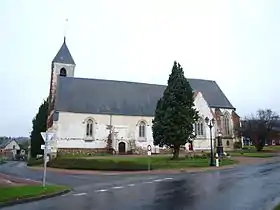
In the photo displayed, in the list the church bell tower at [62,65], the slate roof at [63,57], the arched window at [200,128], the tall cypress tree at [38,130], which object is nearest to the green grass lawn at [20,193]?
the arched window at [200,128]

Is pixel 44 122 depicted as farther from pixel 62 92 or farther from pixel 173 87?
pixel 173 87

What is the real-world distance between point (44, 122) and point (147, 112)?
842 inches

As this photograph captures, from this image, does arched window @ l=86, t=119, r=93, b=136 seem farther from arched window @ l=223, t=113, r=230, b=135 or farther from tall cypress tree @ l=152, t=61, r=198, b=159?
Answer: arched window @ l=223, t=113, r=230, b=135

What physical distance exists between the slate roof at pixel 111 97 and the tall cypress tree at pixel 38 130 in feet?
36.2

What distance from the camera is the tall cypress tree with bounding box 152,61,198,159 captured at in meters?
36.1

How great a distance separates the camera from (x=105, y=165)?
33.5 metres

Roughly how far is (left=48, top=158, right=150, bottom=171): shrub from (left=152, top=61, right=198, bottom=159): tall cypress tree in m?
5.36

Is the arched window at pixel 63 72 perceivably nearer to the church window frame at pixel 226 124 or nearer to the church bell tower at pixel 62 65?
the church bell tower at pixel 62 65

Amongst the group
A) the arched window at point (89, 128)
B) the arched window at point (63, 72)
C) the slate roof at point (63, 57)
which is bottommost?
the arched window at point (89, 128)

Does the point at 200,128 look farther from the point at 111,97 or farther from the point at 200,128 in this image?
the point at 111,97

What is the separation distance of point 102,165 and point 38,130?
36.1 m

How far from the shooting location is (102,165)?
33.8 m

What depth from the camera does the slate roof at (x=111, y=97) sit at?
5653 centimetres

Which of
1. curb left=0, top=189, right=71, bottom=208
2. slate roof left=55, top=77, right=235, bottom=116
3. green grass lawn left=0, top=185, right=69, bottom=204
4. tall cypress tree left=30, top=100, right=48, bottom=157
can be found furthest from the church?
curb left=0, top=189, right=71, bottom=208
